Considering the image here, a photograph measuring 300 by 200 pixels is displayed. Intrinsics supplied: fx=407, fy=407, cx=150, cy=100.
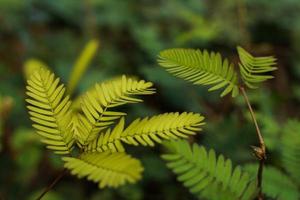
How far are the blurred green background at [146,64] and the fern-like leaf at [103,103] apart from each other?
1.74 feet

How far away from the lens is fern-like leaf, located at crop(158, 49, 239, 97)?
84cm

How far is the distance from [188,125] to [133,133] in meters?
0.10

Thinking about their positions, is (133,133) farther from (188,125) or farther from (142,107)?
(142,107)

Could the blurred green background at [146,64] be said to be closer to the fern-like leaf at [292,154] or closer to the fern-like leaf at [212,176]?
the fern-like leaf at [292,154]

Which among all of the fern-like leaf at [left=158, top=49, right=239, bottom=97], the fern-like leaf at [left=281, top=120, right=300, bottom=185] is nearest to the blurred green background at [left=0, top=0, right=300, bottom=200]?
the fern-like leaf at [left=281, top=120, right=300, bottom=185]

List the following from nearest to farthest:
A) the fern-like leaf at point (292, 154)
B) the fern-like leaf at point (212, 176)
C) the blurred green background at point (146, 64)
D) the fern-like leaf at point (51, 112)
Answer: the fern-like leaf at point (51, 112)
the fern-like leaf at point (212, 176)
the fern-like leaf at point (292, 154)
the blurred green background at point (146, 64)

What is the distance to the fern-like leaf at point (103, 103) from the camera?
2.51 ft

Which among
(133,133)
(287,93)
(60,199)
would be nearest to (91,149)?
(133,133)

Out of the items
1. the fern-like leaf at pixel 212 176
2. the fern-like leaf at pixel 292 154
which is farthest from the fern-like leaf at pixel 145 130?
the fern-like leaf at pixel 292 154

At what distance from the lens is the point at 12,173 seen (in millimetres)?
1656

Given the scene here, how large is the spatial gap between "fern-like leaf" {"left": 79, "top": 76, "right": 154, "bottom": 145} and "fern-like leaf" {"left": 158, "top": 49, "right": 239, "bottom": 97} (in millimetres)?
76

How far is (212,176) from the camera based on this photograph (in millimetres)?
Result: 913

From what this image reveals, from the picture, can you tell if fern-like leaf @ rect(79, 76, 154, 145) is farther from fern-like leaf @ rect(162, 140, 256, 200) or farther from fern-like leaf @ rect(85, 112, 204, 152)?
fern-like leaf @ rect(162, 140, 256, 200)

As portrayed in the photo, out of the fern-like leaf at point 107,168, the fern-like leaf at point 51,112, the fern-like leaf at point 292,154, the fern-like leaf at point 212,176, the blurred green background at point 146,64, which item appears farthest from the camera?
the blurred green background at point 146,64
